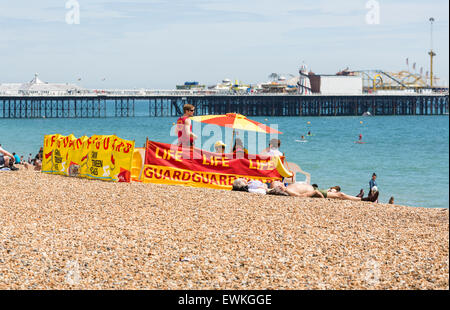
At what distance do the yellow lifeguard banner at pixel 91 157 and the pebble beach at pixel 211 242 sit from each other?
4.87 feet

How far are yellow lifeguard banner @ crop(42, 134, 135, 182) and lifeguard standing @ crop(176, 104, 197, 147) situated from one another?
86 centimetres

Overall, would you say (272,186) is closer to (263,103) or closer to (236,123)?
Result: (236,123)

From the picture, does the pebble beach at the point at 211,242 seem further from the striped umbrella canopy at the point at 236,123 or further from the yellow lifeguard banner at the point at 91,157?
the striped umbrella canopy at the point at 236,123

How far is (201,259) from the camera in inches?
233

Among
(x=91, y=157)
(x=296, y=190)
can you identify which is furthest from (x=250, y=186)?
(x=91, y=157)

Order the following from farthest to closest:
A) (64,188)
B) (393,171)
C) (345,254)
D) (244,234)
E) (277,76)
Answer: (277,76)
(393,171)
(64,188)
(244,234)
(345,254)

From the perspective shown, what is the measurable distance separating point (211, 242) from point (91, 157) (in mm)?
5738

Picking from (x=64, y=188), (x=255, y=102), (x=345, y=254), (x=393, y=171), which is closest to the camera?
(x=345, y=254)

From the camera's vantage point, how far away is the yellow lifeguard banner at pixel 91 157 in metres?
11.3

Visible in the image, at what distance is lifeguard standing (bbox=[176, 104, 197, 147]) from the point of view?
10491mm

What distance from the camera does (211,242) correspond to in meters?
6.58
